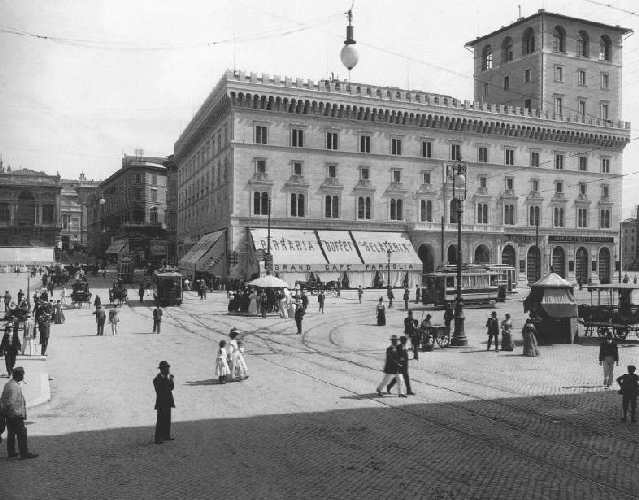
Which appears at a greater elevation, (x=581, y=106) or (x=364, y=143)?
(x=581, y=106)

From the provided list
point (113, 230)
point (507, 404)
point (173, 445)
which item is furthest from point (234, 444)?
point (113, 230)

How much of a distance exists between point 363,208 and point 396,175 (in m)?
4.63

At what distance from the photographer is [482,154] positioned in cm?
6206

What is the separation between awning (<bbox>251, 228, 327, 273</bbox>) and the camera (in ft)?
168

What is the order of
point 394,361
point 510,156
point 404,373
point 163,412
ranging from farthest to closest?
point 510,156 < point 404,373 < point 394,361 < point 163,412

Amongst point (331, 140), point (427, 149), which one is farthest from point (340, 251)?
point (427, 149)

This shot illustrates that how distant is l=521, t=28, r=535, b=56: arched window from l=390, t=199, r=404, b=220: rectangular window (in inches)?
959

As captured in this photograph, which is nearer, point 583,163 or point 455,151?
point 455,151

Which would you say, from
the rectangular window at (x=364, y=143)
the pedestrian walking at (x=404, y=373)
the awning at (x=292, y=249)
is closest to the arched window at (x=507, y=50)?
the rectangular window at (x=364, y=143)

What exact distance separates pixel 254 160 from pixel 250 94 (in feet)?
18.0

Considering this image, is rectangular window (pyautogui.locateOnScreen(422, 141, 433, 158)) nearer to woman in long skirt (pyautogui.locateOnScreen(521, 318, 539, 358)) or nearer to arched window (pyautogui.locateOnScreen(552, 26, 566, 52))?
arched window (pyautogui.locateOnScreen(552, 26, 566, 52))

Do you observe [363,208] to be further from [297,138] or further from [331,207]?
[297,138]

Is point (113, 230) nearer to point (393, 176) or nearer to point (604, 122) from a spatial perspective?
point (393, 176)

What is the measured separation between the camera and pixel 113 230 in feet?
342
